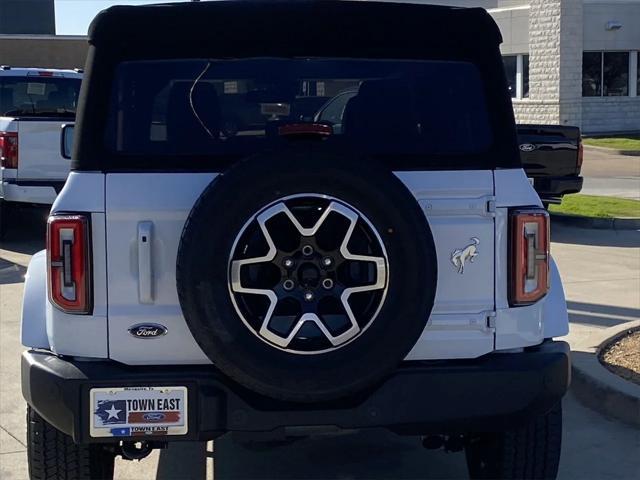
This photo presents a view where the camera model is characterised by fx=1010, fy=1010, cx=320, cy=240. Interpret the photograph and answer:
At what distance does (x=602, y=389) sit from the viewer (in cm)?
554

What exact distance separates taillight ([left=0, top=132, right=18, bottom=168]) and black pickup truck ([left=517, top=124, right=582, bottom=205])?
5.62m

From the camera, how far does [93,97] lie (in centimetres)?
373

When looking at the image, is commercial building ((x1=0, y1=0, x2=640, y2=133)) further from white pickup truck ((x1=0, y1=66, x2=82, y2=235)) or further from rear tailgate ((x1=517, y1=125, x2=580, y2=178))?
white pickup truck ((x1=0, y1=66, x2=82, y2=235))

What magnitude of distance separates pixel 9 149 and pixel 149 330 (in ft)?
25.3

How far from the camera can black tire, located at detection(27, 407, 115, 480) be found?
3920mm

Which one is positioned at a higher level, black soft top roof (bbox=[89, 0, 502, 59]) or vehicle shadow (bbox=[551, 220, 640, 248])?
black soft top roof (bbox=[89, 0, 502, 59])

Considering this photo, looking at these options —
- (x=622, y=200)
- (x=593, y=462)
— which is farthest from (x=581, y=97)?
(x=593, y=462)

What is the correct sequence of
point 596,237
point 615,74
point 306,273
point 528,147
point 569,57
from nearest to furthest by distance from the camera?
point 306,273 → point 528,147 → point 596,237 → point 569,57 → point 615,74

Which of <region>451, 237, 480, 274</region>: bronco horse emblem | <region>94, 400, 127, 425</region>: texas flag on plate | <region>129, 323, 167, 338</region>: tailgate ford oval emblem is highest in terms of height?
<region>451, 237, 480, 274</region>: bronco horse emblem

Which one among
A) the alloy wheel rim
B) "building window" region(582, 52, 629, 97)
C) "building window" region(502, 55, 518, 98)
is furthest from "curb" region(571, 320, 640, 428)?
"building window" region(502, 55, 518, 98)

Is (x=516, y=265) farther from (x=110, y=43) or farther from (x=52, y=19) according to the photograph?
(x=52, y=19)

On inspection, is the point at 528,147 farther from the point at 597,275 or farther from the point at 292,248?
the point at 292,248

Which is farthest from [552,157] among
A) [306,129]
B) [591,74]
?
[591,74]

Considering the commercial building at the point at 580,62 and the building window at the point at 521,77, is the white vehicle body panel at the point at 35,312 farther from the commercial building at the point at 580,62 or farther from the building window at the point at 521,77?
the building window at the point at 521,77
